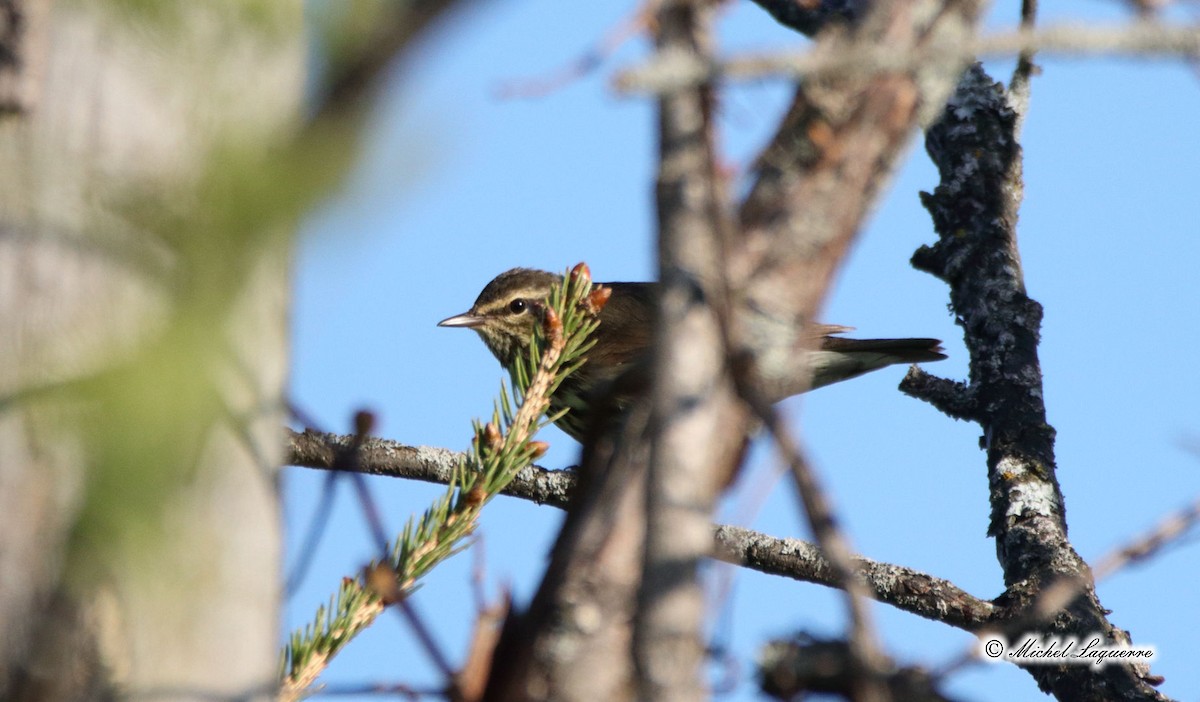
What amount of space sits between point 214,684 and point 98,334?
0.55 meters

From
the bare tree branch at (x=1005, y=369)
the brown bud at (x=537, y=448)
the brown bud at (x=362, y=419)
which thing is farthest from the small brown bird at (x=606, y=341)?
the brown bud at (x=362, y=419)

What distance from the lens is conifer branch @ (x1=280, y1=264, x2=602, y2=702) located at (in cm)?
306

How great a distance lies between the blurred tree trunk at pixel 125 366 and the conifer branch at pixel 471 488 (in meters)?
0.38

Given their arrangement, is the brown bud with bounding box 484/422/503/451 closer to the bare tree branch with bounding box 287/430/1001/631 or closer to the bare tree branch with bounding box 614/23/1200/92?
the bare tree branch with bounding box 287/430/1001/631

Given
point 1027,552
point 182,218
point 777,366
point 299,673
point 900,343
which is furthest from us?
point 900,343

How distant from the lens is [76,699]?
1790 mm

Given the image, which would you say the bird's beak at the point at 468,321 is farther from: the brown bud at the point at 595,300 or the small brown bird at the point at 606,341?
the brown bud at the point at 595,300

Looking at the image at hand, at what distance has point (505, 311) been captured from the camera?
30.2ft

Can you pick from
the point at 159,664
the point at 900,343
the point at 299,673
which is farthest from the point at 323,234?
the point at 900,343

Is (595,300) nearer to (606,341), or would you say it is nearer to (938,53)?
(938,53)

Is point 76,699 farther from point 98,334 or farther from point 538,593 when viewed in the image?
point 538,593

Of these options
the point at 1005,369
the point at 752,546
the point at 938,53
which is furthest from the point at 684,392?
the point at 1005,369

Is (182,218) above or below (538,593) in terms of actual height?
above

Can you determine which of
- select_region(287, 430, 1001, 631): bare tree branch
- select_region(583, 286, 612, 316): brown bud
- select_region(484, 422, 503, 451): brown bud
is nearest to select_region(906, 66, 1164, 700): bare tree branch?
select_region(287, 430, 1001, 631): bare tree branch
